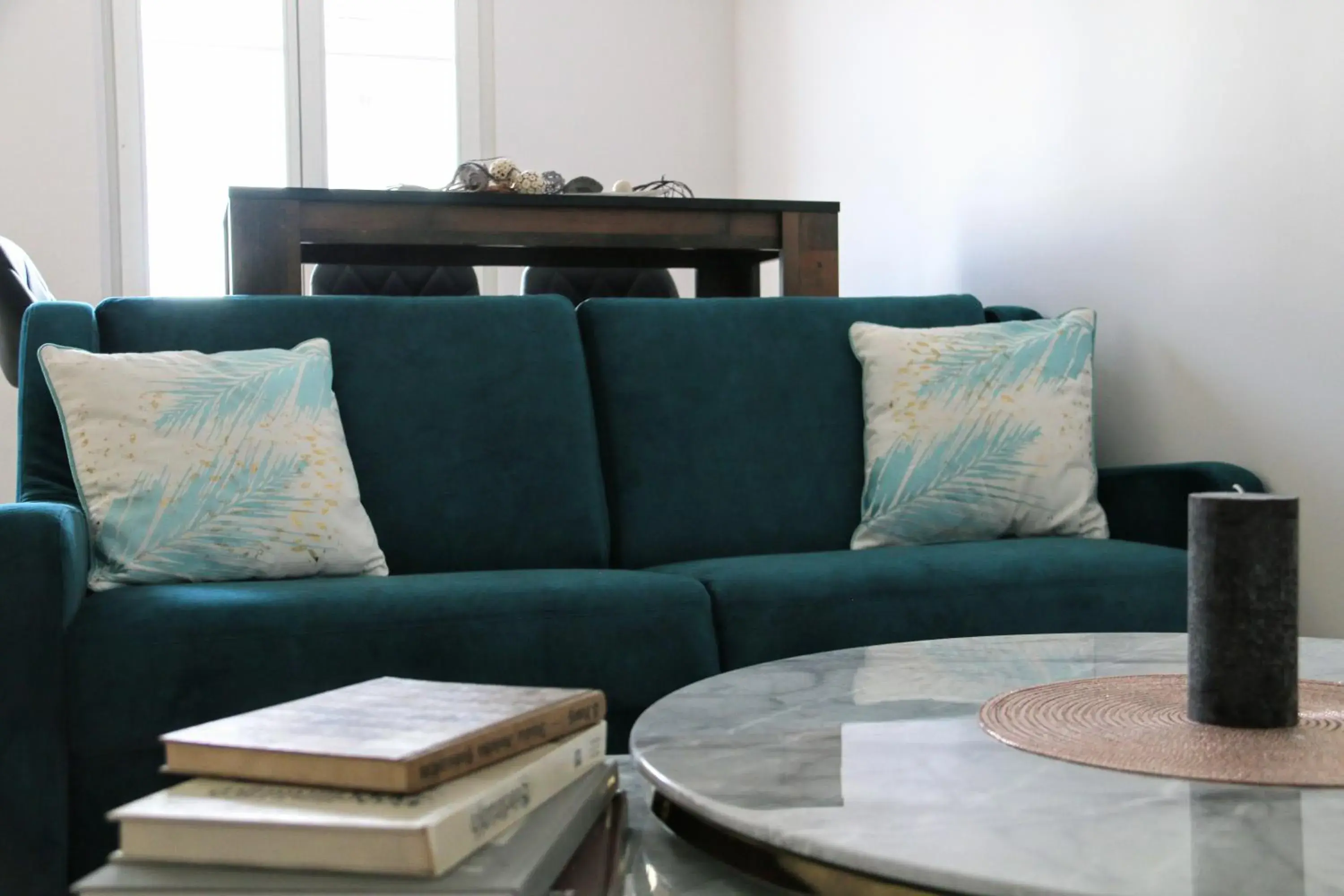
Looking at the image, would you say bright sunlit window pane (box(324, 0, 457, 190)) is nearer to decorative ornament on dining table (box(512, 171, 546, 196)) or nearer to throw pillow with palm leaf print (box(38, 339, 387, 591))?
decorative ornament on dining table (box(512, 171, 546, 196))

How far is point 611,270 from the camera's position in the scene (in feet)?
13.7

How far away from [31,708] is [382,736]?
1.10 m

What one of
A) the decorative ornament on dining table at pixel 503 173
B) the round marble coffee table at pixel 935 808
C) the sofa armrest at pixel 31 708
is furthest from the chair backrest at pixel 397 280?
the round marble coffee table at pixel 935 808

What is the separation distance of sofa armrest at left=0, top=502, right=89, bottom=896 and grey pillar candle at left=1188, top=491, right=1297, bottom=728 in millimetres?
1346

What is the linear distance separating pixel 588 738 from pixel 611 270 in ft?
11.0

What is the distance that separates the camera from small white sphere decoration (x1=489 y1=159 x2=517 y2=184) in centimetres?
325

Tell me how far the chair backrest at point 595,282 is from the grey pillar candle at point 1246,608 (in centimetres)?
323

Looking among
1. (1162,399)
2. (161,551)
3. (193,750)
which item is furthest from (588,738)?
(1162,399)

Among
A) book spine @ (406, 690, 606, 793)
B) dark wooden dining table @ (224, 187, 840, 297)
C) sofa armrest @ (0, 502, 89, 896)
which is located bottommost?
sofa armrest @ (0, 502, 89, 896)

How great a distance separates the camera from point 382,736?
0.77 meters

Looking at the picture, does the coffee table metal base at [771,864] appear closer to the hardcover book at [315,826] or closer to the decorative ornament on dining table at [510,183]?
the hardcover book at [315,826]

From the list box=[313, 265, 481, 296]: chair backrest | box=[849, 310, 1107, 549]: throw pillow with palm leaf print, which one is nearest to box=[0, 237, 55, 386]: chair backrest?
box=[313, 265, 481, 296]: chair backrest

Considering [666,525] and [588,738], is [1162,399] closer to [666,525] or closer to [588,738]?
[666,525]

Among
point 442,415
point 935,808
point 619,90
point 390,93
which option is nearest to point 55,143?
point 390,93
